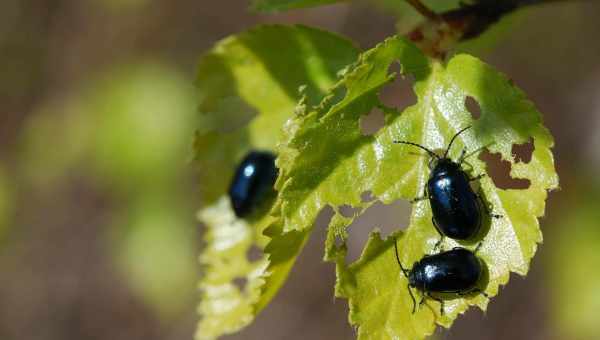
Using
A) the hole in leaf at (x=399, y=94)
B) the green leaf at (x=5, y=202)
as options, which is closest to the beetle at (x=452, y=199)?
the hole in leaf at (x=399, y=94)

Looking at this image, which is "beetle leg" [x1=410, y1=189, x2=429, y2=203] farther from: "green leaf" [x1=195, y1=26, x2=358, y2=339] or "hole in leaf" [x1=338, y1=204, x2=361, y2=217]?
"green leaf" [x1=195, y1=26, x2=358, y2=339]

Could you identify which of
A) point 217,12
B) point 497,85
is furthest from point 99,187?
point 497,85

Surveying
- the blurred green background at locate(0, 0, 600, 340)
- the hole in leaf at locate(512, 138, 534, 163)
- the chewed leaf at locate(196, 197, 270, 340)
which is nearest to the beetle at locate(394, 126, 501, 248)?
the hole in leaf at locate(512, 138, 534, 163)

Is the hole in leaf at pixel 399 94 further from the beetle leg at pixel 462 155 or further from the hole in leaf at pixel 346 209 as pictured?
the beetle leg at pixel 462 155

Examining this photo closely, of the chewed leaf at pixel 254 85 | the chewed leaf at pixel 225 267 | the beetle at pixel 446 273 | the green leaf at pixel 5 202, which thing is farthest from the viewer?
the green leaf at pixel 5 202

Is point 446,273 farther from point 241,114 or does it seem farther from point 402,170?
point 241,114

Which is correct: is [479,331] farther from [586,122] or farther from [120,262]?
[120,262]
